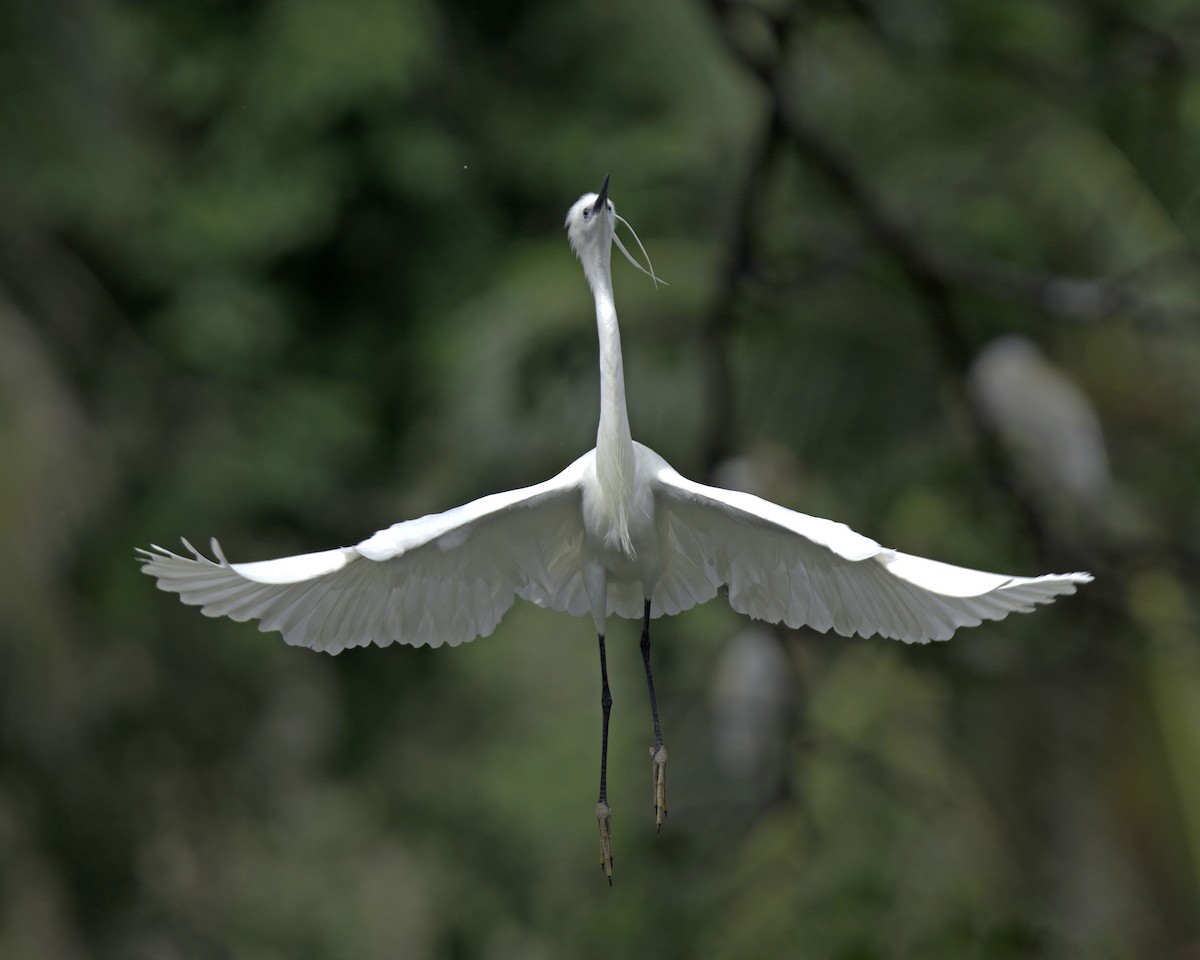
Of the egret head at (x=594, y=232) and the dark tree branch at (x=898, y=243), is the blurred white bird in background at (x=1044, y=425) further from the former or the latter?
the egret head at (x=594, y=232)

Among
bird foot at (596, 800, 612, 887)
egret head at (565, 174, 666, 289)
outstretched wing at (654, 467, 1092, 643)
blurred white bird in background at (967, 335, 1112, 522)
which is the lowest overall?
bird foot at (596, 800, 612, 887)

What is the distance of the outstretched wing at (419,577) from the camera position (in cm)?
257

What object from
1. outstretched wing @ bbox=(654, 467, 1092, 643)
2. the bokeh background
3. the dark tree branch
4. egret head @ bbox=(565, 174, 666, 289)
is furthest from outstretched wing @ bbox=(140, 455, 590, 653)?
the dark tree branch

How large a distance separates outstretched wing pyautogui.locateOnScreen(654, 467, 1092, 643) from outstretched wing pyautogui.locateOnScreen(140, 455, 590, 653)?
217mm

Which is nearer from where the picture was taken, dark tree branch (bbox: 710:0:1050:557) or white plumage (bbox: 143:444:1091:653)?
white plumage (bbox: 143:444:1091:653)

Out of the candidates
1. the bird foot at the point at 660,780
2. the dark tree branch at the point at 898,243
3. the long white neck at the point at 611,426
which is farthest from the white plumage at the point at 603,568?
the dark tree branch at the point at 898,243

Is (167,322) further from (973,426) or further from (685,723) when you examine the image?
(973,426)

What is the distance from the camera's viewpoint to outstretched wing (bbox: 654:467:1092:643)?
2.54 m

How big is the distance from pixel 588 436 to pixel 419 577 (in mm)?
3070

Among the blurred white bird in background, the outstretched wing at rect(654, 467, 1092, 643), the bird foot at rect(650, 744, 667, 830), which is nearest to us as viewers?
the outstretched wing at rect(654, 467, 1092, 643)

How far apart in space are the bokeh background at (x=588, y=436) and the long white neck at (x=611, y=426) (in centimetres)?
204

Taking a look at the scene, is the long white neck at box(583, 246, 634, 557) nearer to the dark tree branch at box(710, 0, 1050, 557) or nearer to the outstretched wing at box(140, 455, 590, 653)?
the outstretched wing at box(140, 455, 590, 653)

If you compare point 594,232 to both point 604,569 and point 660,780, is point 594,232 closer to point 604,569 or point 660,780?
point 604,569

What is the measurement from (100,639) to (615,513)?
5930mm
